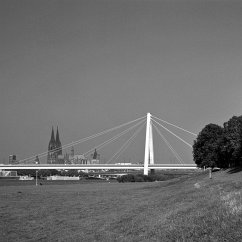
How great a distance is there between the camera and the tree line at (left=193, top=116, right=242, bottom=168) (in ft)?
182

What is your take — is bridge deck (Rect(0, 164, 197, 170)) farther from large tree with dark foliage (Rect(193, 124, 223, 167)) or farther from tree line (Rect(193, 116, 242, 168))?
tree line (Rect(193, 116, 242, 168))

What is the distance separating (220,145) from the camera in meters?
62.9

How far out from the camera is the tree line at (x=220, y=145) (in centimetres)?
5543

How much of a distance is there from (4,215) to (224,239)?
17593mm

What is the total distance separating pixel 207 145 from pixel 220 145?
8420mm

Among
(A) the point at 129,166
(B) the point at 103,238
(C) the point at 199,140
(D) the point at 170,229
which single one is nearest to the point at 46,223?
(B) the point at 103,238

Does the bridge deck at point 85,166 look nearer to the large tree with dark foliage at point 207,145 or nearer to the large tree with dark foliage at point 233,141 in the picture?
the large tree with dark foliage at point 207,145

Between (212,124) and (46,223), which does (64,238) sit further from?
(212,124)

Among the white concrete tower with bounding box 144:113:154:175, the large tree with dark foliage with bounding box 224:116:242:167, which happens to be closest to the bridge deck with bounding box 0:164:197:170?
the white concrete tower with bounding box 144:113:154:175

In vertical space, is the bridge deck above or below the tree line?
below

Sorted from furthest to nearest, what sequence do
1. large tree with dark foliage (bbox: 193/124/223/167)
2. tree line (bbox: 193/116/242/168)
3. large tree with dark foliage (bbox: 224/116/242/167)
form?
large tree with dark foliage (bbox: 193/124/223/167)
tree line (bbox: 193/116/242/168)
large tree with dark foliage (bbox: 224/116/242/167)

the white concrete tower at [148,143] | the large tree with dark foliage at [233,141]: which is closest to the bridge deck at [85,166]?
the white concrete tower at [148,143]

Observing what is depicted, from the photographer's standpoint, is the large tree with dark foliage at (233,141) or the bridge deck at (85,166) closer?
the large tree with dark foliage at (233,141)

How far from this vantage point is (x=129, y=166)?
111 metres
